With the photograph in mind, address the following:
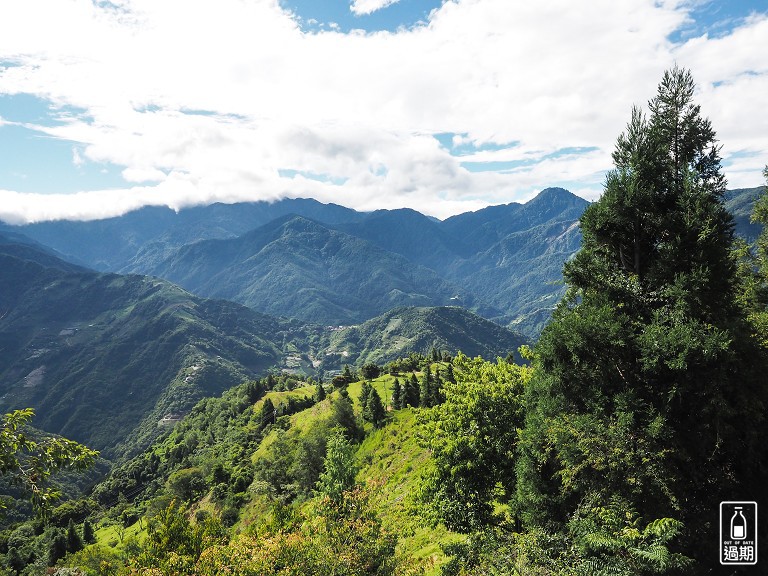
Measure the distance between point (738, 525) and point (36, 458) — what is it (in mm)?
28291

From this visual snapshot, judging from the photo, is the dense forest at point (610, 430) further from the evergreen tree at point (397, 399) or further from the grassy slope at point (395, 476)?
the evergreen tree at point (397, 399)

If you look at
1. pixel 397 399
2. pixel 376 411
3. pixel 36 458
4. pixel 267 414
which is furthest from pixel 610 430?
pixel 267 414

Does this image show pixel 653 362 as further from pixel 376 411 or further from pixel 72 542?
pixel 72 542

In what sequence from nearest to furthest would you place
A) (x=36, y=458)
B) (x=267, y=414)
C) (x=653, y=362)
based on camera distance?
(x=36, y=458) < (x=653, y=362) < (x=267, y=414)

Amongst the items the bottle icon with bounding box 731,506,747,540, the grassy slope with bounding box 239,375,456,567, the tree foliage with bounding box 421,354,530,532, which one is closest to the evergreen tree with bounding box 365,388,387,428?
the grassy slope with bounding box 239,375,456,567

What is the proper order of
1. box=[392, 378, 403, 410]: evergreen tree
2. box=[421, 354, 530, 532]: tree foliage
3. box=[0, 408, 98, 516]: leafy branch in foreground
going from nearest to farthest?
1. box=[0, 408, 98, 516]: leafy branch in foreground
2. box=[421, 354, 530, 532]: tree foliage
3. box=[392, 378, 403, 410]: evergreen tree

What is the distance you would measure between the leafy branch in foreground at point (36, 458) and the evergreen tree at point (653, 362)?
20472mm

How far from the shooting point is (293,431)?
404 ft

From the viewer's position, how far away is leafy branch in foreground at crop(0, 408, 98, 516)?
33.6 ft

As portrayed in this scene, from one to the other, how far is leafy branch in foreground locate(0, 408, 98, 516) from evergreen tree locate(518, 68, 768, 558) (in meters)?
20.5

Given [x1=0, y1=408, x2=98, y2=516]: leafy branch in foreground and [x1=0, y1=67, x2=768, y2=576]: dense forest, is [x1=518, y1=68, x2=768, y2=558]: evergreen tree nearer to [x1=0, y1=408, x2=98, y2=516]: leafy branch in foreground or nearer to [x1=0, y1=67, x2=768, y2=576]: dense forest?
[x1=0, y1=67, x2=768, y2=576]: dense forest

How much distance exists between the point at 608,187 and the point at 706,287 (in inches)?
286

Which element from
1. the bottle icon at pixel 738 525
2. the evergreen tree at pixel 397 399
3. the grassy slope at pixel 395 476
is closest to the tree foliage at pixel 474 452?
the grassy slope at pixel 395 476

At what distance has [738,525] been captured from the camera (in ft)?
67.4
